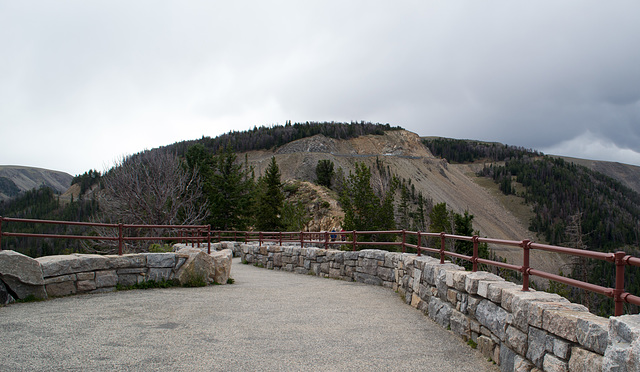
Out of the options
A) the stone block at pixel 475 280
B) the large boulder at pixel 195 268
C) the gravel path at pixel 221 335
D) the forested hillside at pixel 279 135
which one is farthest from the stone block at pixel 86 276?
the forested hillside at pixel 279 135

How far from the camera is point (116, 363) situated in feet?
14.6

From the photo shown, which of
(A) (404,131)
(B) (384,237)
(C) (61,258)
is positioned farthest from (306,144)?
(C) (61,258)

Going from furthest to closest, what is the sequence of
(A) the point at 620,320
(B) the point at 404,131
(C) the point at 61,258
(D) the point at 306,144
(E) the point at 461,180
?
(B) the point at 404,131, (E) the point at 461,180, (D) the point at 306,144, (C) the point at 61,258, (A) the point at 620,320

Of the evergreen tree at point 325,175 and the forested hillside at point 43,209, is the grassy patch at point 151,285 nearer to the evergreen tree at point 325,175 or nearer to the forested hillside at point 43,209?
the evergreen tree at point 325,175

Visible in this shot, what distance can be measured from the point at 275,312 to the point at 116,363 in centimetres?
325

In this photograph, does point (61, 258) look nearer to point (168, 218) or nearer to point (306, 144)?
point (168, 218)

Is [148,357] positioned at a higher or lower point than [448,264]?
lower

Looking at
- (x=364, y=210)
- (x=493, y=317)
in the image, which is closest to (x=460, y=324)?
(x=493, y=317)

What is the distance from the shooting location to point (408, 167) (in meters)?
104

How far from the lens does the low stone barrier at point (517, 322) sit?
9.41ft

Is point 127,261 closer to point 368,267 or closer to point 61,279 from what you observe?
point 61,279

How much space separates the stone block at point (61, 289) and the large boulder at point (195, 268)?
2257mm

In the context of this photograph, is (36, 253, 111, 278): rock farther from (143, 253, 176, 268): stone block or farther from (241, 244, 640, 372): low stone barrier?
(241, 244, 640, 372): low stone barrier

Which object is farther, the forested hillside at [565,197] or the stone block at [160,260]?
the forested hillside at [565,197]
